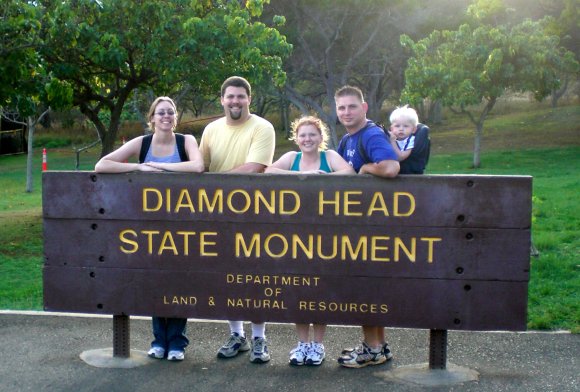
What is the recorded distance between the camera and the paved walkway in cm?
507

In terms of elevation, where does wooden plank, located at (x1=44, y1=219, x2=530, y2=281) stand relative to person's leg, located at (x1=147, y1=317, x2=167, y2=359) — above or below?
above

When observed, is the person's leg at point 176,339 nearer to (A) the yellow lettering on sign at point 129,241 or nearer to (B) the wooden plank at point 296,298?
(B) the wooden plank at point 296,298

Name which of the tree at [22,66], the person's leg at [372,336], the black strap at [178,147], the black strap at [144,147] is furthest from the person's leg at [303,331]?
the tree at [22,66]

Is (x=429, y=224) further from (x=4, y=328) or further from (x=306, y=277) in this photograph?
(x=4, y=328)

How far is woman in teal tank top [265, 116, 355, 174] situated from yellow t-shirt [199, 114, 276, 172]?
0.42 ft

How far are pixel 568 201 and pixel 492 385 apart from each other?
33.6 feet

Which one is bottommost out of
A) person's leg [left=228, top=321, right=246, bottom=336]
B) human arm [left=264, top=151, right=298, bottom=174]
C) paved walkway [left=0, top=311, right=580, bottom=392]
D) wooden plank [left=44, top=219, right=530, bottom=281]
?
paved walkway [left=0, top=311, right=580, bottom=392]

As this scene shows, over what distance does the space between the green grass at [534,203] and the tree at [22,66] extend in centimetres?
200

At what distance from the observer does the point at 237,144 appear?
541cm

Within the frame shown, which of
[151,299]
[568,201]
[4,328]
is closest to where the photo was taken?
[151,299]

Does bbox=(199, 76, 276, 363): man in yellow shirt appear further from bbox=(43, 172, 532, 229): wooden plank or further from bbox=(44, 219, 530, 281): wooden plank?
bbox=(44, 219, 530, 281): wooden plank

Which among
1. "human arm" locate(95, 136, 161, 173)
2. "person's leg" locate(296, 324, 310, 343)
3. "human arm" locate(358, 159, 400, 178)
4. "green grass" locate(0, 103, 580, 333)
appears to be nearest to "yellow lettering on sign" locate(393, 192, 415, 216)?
"human arm" locate(358, 159, 400, 178)

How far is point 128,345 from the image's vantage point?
220 inches

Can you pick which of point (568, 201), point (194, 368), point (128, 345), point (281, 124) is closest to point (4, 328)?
point (128, 345)
